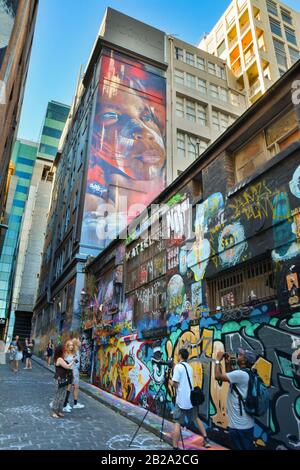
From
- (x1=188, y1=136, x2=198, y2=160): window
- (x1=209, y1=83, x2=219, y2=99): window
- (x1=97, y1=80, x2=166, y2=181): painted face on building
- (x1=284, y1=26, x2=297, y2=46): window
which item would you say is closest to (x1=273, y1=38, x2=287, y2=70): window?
(x1=284, y1=26, x2=297, y2=46): window

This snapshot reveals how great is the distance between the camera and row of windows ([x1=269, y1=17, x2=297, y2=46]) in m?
36.3

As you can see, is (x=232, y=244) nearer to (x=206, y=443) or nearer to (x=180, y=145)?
(x=206, y=443)

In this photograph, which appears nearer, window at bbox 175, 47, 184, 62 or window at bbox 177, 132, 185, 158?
window at bbox 177, 132, 185, 158

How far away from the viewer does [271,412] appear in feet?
17.0

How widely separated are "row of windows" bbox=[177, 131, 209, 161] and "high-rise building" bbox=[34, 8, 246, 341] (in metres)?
0.11

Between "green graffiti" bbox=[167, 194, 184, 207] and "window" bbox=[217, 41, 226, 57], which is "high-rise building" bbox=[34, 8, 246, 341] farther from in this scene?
"green graffiti" bbox=[167, 194, 184, 207]

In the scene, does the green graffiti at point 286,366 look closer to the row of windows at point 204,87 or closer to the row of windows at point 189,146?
the row of windows at point 189,146

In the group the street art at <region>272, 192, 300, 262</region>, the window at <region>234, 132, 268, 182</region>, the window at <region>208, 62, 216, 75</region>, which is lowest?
the street art at <region>272, 192, 300, 262</region>

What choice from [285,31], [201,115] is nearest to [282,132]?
[201,115]

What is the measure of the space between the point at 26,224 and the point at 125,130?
36896mm

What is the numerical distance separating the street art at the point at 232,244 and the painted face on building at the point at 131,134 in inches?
764

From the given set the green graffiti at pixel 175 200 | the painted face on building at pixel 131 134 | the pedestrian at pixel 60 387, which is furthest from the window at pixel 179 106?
the pedestrian at pixel 60 387

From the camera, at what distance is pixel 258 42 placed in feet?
115
